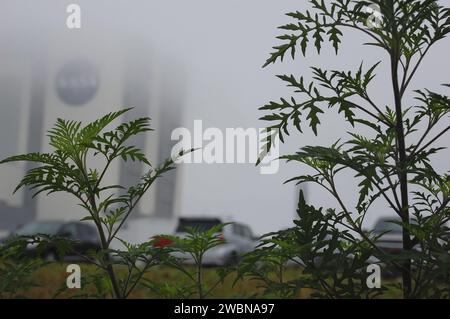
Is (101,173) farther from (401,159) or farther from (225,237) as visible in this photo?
(225,237)

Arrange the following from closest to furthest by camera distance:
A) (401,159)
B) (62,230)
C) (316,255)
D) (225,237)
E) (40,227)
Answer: (316,255), (401,159), (225,237), (62,230), (40,227)

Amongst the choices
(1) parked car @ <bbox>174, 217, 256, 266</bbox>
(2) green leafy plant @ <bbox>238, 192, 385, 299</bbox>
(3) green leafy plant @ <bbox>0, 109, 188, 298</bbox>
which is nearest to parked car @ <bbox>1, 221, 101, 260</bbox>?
(1) parked car @ <bbox>174, 217, 256, 266</bbox>

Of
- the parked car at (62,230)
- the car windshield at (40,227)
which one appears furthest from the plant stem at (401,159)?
the car windshield at (40,227)

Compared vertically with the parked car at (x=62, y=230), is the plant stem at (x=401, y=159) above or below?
above

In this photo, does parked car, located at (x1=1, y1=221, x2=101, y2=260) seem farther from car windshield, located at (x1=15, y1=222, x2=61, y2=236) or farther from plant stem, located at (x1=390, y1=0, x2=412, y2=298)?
plant stem, located at (x1=390, y1=0, x2=412, y2=298)

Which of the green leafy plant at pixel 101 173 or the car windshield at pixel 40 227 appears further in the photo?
the car windshield at pixel 40 227

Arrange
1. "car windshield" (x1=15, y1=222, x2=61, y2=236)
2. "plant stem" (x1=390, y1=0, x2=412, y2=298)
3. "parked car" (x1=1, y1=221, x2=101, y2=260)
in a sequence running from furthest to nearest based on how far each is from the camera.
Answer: "car windshield" (x1=15, y1=222, x2=61, y2=236)
"parked car" (x1=1, y1=221, x2=101, y2=260)
"plant stem" (x1=390, y1=0, x2=412, y2=298)

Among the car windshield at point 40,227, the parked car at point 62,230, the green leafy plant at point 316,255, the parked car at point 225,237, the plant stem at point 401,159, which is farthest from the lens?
the car windshield at point 40,227

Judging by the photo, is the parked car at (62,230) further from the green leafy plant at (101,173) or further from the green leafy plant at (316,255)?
the green leafy plant at (316,255)

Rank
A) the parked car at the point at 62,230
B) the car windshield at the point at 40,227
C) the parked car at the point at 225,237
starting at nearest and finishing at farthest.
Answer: the parked car at the point at 225,237
the parked car at the point at 62,230
the car windshield at the point at 40,227

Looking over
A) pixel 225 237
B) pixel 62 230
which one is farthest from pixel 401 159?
pixel 62 230

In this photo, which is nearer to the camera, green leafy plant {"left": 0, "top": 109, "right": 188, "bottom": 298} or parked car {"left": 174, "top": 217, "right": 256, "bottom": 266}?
green leafy plant {"left": 0, "top": 109, "right": 188, "bottom": 298}

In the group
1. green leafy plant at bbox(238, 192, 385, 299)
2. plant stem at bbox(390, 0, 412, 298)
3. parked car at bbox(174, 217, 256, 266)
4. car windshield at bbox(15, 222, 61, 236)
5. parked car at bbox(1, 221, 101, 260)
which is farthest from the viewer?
car windshield at bbox(15, 222, 61, 236)
